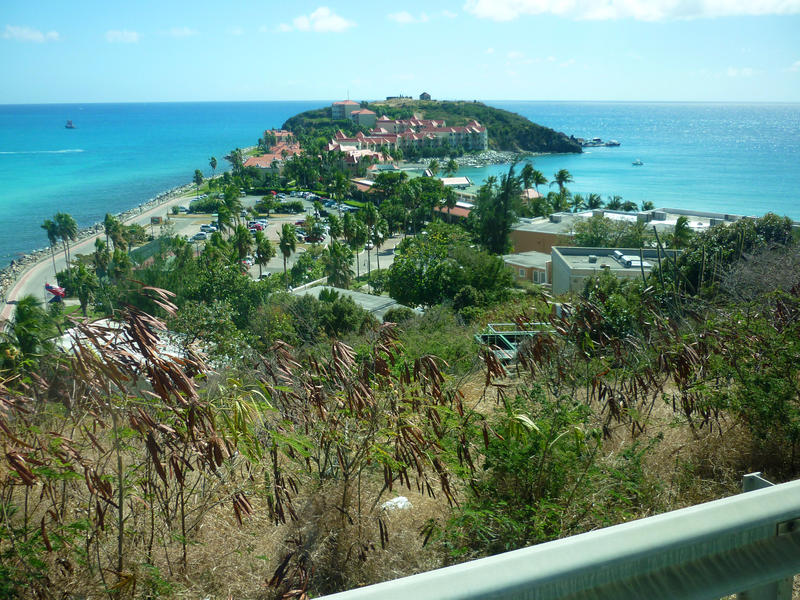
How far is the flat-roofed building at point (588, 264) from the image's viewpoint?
25.7 meters

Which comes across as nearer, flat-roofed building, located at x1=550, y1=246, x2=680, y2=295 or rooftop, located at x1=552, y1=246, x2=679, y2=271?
flat-roofed building, located at x1=550, y1=246, x2=680, y2=295

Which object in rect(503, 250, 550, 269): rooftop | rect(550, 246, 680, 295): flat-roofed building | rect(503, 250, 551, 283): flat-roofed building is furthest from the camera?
rect(503, 250, 550, 269): rooftop

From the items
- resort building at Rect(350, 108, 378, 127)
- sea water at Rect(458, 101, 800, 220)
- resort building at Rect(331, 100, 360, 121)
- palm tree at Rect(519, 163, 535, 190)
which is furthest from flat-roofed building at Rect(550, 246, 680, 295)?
resort building at Rect(331, 100, 360, 121)

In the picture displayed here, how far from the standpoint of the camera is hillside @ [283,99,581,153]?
143750 mm

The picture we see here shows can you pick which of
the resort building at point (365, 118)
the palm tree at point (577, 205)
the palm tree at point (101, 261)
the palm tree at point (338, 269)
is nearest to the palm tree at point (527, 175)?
the palm tree at point (577, 205)

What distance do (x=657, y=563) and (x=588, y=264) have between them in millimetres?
26966

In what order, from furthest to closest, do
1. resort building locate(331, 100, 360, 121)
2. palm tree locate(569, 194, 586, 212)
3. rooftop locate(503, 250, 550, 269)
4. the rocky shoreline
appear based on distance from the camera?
1. resort building locate(331, 100, 360, 121)
2. palm tree locate(569, 194, 586, 212)
3. the rocky shoreline
4. rooftop locate(503, 250, 550, 269)

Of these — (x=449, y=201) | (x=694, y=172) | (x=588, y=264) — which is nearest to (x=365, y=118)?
(x=694, y=172)

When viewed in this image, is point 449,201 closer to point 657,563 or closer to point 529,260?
point 529,260

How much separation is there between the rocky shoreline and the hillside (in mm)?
67393

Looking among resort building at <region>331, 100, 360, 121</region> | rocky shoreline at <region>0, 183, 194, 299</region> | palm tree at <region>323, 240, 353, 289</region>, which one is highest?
resort building at <region>331, 100, 360, 121</region>

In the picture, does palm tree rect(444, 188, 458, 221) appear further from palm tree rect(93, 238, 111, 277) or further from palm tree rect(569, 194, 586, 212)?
palm tree rect(93, 238, 111, 277)

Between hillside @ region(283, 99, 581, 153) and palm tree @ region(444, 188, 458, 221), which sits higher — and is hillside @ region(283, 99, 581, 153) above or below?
above

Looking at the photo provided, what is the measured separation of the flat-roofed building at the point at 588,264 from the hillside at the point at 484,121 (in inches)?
4633
